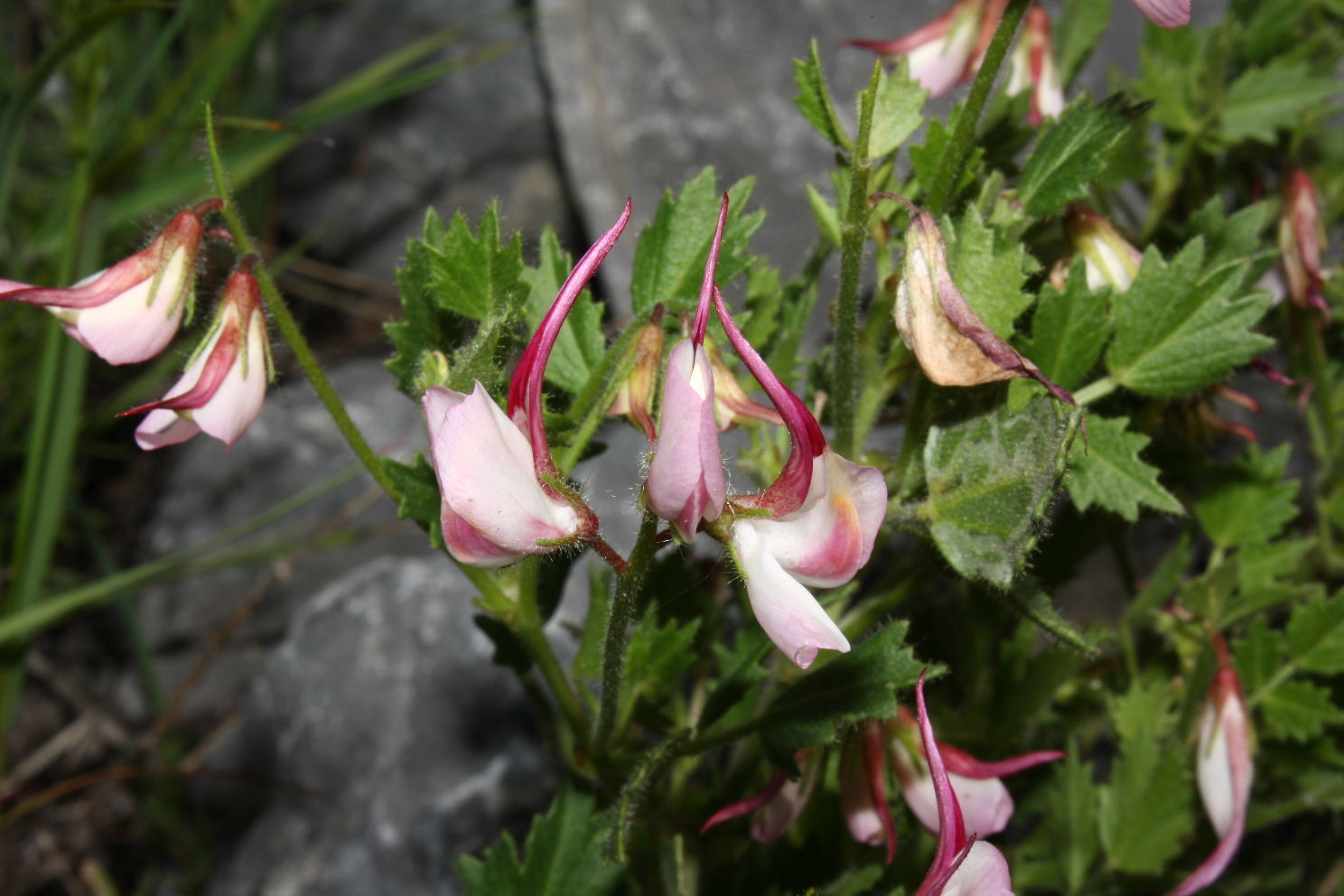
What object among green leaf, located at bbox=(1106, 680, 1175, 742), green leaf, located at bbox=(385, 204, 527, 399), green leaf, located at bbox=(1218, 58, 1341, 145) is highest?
green leaf, located at bbox=(385, 204, 527, 399)

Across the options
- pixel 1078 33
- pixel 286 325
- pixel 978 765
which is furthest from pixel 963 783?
pixel 1078 33

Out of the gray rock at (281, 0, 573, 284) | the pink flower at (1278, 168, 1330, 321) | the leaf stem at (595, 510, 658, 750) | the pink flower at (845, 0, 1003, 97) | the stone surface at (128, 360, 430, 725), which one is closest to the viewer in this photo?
the leaf stem at (595, 510, 658, 750)

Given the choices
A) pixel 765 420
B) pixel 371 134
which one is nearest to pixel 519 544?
pixel 765 420

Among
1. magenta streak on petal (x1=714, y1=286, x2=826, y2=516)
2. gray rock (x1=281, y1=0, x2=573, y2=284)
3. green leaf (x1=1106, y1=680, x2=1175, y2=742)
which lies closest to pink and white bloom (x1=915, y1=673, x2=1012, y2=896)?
magenta streak on petal (x1=714, y1=286, x2=826, y2=516)

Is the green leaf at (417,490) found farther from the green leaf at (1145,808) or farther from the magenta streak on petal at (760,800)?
the green leaf at (1145,808)

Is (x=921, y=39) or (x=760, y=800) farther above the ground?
(x=921, y=39)

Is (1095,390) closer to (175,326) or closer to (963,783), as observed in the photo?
(963,783)

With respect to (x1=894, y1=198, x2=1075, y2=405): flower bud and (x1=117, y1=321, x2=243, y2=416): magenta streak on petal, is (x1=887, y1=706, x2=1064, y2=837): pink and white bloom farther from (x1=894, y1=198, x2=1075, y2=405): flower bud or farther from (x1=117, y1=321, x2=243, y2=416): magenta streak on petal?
(x1=117, y1=321, x2=243, y2=416): magenta streak on petal
